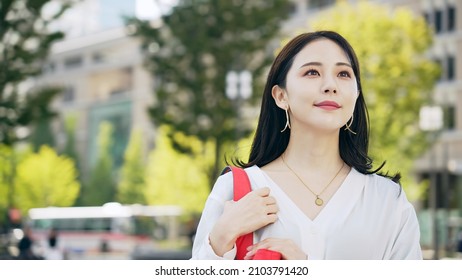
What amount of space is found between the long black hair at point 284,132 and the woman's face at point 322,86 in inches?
1.4

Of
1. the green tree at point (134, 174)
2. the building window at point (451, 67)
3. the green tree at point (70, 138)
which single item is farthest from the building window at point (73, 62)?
the building window at point (451, 67)

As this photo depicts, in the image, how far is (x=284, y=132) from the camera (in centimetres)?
237

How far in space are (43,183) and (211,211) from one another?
180ft

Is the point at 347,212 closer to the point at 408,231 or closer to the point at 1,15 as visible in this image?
the point at 408,231

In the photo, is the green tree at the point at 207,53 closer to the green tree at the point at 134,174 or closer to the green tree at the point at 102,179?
the green tree at the point at 134,174

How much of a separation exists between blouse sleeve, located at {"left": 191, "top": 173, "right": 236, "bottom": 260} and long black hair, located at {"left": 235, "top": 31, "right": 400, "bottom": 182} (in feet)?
0.55

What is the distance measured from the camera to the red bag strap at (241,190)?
7.00ft

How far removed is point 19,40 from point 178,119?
8.17 m

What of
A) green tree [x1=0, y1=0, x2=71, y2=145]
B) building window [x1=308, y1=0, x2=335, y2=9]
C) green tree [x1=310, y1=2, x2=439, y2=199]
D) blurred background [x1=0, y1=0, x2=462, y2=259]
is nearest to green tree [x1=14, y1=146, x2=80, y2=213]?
blurred background [x1=0, y1=0, x2=462, y2=259]

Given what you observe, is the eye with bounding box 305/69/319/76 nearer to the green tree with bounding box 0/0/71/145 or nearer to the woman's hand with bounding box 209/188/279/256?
the woman's hand with bounding box 209/188/279/256

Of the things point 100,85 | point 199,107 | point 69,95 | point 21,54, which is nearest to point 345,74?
point 21,54

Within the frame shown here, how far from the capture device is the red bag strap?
2133 millimetres

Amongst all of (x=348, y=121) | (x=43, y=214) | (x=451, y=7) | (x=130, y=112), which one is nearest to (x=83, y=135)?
(x=130, y=112)

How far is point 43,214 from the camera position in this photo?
4947cm
